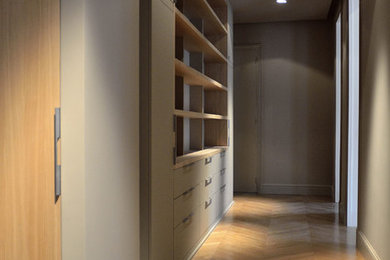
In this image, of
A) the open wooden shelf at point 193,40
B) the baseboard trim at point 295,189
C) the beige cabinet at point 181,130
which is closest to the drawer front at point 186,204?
the beige cabinet at point 181,130

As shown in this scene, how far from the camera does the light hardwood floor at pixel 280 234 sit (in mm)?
3602

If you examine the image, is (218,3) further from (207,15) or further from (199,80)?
(199,80)

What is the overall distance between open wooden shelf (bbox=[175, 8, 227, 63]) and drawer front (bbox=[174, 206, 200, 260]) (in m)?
1.46

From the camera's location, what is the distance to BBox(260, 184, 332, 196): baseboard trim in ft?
21.4

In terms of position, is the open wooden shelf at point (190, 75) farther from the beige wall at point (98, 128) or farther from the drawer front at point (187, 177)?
the beige wall at point (98, 128)

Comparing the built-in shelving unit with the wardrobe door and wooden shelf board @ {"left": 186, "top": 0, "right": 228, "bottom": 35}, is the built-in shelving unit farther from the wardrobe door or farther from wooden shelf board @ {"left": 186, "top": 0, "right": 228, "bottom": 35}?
the wardrobe door

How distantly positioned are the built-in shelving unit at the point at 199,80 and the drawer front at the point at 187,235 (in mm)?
465

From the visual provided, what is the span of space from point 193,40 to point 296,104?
3171 mm

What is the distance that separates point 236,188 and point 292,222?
2.08 metres

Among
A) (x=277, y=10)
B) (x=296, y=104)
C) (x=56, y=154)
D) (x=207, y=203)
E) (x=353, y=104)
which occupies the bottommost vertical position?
(x=207, y=203)

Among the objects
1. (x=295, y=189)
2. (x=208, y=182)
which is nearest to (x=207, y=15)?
(x=208, y=182)

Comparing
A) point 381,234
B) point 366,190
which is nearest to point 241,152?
point 366,190

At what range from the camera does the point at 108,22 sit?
5.92 feet

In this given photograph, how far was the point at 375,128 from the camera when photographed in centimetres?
311
